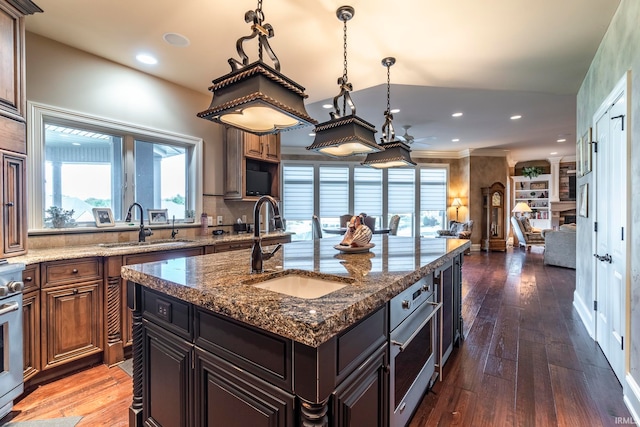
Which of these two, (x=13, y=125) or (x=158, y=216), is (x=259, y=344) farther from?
(x=158, y=216)

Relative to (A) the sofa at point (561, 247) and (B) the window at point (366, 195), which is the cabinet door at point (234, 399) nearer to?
(B) the window at point (366, 195)

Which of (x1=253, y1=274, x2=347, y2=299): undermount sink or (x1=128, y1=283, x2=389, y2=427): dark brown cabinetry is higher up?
(x1=253, y1=274, x2=347, y2=299): undermount sink

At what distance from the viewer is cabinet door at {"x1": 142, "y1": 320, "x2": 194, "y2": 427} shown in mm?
1321

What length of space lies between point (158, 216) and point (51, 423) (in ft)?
6.71

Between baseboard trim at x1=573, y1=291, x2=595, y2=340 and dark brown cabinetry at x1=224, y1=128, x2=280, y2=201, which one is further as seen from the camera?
dark brown cabinetry at x1=224, y1=128, x2=280, y2=201

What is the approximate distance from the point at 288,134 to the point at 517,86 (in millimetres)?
4215

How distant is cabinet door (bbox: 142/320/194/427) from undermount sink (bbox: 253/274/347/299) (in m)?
0.46

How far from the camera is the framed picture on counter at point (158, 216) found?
3.36 meters

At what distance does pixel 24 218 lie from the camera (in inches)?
85.7

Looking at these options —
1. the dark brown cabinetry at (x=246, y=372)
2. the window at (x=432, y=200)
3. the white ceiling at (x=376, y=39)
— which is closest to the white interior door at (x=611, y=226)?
the white ceiling at (x=376, y=39)

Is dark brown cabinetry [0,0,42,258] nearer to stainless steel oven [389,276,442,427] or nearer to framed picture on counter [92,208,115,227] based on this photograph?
framed picture on counter [92,208,115,227]

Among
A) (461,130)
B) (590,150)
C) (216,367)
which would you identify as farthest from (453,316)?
(461,130)

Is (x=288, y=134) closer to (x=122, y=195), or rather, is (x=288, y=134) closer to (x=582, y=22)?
(x=122, y=195)
